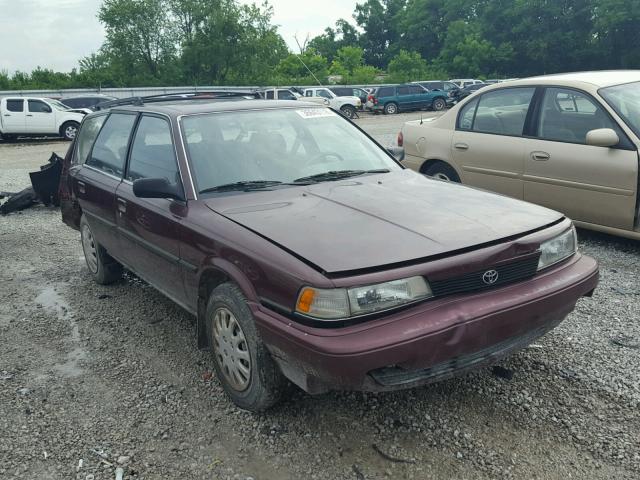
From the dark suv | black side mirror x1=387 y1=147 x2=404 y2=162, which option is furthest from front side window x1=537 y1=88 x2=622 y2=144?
the dark suv

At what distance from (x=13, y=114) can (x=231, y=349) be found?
839 inches

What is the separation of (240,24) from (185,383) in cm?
4813

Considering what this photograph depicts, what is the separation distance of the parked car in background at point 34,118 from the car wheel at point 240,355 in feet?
66.9

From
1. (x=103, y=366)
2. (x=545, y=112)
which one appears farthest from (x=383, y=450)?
(x=545, y=112)

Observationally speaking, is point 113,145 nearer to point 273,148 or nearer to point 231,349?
point 273,148

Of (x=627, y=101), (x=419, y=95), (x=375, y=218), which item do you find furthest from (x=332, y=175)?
(x=419, y=95)

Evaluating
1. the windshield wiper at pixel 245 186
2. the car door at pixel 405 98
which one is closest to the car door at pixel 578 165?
the windshield wiper at pixel 245 186

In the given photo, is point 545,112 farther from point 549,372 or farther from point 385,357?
point 385,357

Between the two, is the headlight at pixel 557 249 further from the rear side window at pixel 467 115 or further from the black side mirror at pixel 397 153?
the rear side window at pixel 467 115

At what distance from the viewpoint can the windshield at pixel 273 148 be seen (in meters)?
3.55

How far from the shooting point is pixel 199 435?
2.88 metres

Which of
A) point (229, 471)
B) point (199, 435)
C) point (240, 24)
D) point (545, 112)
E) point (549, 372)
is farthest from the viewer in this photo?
point (240, 24)

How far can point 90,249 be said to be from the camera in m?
5.22

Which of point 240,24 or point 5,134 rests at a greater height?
point 240,24
